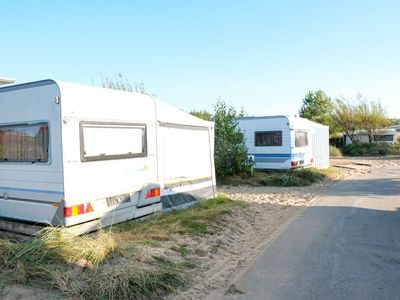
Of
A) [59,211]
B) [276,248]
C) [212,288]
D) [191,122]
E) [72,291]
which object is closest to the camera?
[72,291]

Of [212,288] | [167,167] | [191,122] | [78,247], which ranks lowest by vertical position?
[212,288]

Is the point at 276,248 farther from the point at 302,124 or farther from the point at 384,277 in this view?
the point at 302,124

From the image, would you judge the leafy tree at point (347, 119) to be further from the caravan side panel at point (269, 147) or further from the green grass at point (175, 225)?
the green grass at point (175, 225)

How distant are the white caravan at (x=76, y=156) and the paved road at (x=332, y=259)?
109 inches

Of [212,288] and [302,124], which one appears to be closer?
[212,288]

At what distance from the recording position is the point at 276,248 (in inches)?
278

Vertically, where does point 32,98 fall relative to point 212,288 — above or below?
above

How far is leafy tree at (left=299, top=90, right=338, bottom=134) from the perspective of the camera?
44.6 m

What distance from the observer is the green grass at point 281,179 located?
16484 mm

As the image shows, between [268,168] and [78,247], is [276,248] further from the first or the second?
[268,168]

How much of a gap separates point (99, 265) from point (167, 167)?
160 inches

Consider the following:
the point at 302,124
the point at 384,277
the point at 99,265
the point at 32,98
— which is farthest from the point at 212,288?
the point at 302,124

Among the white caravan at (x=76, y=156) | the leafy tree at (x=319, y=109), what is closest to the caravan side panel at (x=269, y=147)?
the white caravan at (x=76, y=156)

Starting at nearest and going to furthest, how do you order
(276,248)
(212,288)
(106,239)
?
1. (212,288)
2. (106,239)
3. (276,248)
